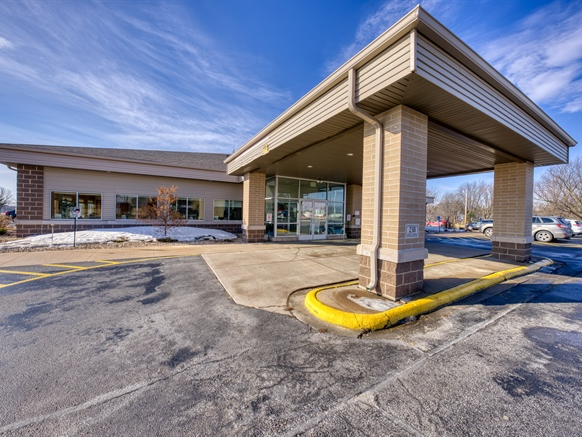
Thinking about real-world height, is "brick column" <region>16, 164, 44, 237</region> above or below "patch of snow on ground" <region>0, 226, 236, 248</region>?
above

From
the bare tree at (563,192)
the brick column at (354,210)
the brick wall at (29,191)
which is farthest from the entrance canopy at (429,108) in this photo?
the bare tree at (563,192)

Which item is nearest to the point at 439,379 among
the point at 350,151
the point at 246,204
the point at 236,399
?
the point at 236,399

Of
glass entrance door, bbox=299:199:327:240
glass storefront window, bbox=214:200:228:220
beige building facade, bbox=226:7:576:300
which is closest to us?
beige building facade, bbox=226:7:576:300

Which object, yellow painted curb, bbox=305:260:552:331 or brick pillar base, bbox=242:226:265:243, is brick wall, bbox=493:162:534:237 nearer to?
yellow painted curb, bbox=305:260:552:331

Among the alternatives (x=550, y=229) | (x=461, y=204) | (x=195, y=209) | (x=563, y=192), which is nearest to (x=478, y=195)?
(x=461, y=204)

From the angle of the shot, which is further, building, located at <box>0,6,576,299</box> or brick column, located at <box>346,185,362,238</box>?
brick column, located at <box>346,185,362,238</box>

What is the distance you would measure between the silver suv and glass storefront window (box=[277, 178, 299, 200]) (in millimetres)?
16107

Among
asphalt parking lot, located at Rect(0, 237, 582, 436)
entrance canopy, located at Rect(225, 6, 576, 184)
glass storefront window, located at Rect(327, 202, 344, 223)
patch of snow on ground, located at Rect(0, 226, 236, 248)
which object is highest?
entrance canopy, located at Rect(225, 6, 576, 184)

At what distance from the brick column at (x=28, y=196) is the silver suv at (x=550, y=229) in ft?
96.0

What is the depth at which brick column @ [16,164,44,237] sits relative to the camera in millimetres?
11914

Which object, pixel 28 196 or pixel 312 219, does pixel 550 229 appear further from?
pixel 28 196

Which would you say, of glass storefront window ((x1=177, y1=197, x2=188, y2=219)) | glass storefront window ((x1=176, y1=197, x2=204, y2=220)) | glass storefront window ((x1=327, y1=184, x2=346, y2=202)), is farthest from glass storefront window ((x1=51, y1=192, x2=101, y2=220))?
glass storefront window ((x1=327, y1=184, x2=346, y2=202))

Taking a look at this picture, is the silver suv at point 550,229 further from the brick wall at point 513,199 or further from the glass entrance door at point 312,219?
the glass entrance door at point 312,219

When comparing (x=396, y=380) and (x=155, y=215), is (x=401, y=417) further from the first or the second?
(x=155, y=215)
